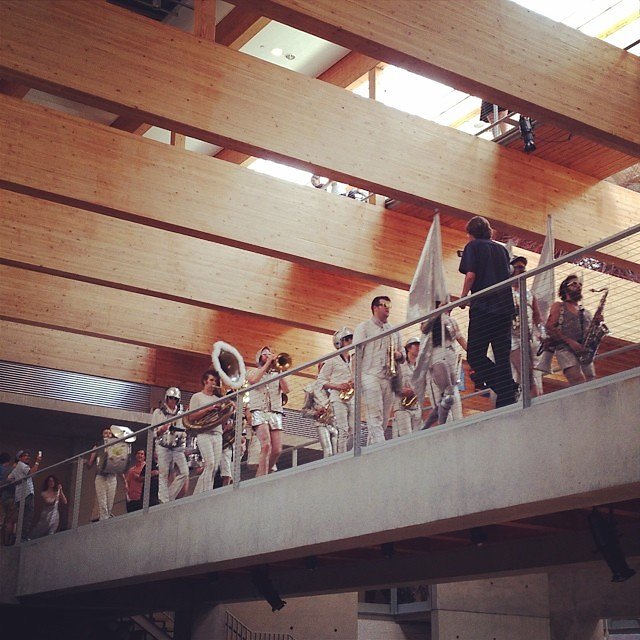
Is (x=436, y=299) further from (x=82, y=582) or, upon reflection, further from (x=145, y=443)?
(x=82, y=582)

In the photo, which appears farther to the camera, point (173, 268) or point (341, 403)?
point (173, 268)

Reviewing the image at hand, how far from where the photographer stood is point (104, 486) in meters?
14.0

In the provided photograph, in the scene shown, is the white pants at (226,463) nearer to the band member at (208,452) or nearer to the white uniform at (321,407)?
the band member at (208,452)

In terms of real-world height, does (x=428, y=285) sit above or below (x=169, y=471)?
above

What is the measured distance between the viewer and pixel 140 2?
1636 centimetres

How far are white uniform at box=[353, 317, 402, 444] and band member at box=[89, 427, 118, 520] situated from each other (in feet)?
17.0

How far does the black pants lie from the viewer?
8.27 m

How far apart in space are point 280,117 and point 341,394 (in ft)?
10.4

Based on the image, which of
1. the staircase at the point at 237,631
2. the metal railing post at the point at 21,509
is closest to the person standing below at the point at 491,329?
the metal railing post at the point at 21,509

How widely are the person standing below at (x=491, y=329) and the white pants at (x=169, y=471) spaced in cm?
496

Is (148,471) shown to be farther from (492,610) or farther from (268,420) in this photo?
(492,610)

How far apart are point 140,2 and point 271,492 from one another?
9.01 m

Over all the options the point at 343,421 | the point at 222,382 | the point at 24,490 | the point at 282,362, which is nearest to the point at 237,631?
the point at 24,490

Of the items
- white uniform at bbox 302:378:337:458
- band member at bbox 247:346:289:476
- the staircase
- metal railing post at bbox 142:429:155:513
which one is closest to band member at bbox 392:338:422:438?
white uniform at bbox 302:378:337:458
